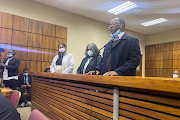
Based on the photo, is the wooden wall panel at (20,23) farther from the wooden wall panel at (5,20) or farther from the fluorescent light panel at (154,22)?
the fluorescent light panel at (154,22)

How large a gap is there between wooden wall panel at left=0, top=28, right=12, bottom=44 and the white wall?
63cm

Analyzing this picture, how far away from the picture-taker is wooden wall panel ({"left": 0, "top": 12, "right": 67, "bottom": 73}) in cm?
492

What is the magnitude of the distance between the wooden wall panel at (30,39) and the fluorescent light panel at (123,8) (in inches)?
87.0

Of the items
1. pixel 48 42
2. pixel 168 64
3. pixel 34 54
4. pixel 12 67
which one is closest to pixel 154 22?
pixel 168 64

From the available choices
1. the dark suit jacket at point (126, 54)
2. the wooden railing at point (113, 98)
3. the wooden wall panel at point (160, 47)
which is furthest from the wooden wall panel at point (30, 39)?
the wooden wall panel at point (160, 47)

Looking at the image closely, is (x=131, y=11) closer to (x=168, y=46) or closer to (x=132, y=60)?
(x=168, y=46)

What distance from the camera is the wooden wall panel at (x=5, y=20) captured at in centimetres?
482

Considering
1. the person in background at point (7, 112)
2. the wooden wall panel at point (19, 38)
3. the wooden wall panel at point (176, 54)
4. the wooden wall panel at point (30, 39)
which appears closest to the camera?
the person in background at point (7, 112)

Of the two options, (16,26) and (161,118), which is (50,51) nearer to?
(16,26)

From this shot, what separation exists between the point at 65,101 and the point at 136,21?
→ 21.4 feet

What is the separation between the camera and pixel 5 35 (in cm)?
488

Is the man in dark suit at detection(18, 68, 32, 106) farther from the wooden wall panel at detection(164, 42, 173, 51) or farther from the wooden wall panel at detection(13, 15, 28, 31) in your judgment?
the wooden wall panel at detection(164, 42, 173, 51)

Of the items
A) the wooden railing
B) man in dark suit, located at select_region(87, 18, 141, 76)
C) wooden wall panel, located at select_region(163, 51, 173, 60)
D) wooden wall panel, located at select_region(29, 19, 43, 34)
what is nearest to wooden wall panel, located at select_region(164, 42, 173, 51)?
wooden wall panel, located at select_region(163, 51, 173, 60)

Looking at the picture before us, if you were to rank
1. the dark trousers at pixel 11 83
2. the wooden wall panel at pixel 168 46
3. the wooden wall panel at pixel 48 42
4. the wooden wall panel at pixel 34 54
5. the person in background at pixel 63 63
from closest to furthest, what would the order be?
the person in background at pixel 63 63, the dark trousers at pixel 11 83, the wooden wall panel at pixel 34 54, the wooden wall panel at pixel 48 42, the wooden wall panel at pixel 168 46
